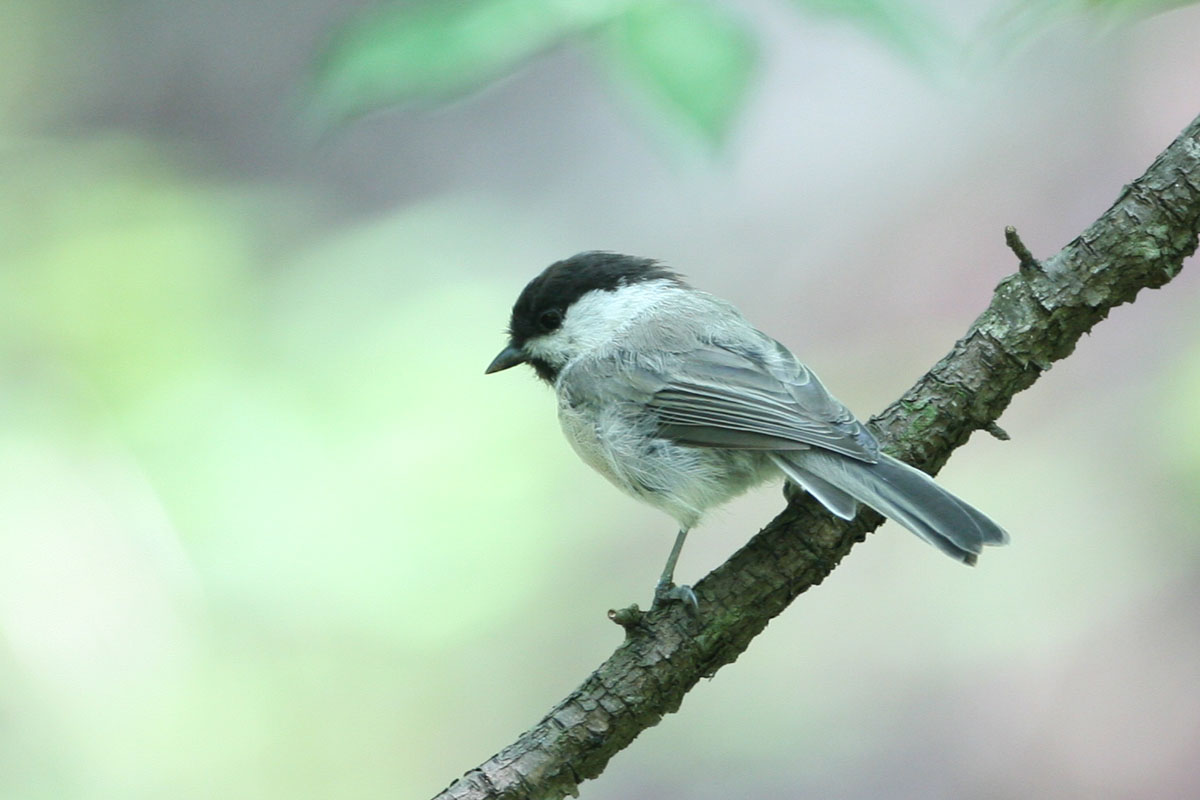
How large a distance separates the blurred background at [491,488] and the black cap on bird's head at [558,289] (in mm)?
516

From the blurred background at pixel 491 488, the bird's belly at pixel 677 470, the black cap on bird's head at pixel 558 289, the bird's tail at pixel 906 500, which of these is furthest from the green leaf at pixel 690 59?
the blurred background at pixel 491 488

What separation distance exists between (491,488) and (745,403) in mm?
1194

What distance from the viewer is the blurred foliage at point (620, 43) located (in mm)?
1122

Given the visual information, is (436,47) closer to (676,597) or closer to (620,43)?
(620,43)

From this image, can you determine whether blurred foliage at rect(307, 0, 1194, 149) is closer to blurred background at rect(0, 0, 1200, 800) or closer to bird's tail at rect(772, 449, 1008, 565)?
bird's tail at rect(772, 449, 1008, 565)

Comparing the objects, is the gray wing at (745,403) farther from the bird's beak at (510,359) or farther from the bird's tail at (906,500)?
the bird's beak at (510,359)

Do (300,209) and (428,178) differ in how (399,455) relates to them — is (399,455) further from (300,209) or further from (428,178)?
(428,178)

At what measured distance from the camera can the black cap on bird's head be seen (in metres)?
2.59

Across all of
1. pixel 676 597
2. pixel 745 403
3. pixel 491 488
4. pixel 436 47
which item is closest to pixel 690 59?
pixel 436 47

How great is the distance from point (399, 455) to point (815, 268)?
5.75ft

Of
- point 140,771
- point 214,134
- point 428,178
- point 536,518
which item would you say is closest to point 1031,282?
point 536,518

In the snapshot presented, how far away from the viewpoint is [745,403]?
2.21 meters

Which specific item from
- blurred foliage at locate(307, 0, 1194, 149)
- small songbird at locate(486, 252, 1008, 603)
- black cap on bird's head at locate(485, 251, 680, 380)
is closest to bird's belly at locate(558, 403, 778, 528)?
small songbird at locate(486, 252, 1008, 603)

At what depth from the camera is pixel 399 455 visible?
3115mm
